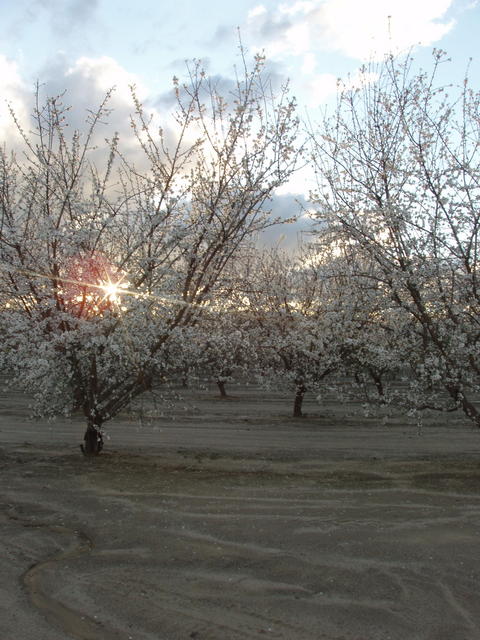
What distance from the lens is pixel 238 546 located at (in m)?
5.78

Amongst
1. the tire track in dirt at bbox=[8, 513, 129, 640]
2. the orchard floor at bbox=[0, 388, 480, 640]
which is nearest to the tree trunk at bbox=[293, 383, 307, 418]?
the orchard floor at bbox=[0, 388, 480, 640]

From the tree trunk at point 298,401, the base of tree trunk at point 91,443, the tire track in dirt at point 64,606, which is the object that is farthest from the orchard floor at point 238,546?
the tree trunk at point 298,401

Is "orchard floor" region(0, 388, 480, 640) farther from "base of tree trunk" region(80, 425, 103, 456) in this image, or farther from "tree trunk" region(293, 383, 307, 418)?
"tree trunk" region(293, 383, 307, 418)

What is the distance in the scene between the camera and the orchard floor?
4234 millimetres

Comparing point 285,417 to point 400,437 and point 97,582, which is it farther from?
point 97,582

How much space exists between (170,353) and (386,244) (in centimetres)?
416

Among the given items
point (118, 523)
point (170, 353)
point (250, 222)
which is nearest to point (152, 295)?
point (170, 353)

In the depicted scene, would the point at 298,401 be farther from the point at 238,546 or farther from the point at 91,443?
the point at 238,546

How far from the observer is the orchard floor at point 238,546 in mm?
4234

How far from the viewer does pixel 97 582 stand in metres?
4.91

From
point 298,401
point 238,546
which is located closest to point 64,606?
point 238,546

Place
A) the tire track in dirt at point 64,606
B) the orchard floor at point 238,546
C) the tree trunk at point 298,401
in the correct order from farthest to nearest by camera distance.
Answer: the tree trunk at point 298,401, the orchard floor at point 238,546, the tire track in dirt at point 64,606

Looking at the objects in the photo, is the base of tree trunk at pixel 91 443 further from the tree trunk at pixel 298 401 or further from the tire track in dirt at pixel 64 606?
the tree trunk at pixel 298 401

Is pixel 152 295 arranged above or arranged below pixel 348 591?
above
